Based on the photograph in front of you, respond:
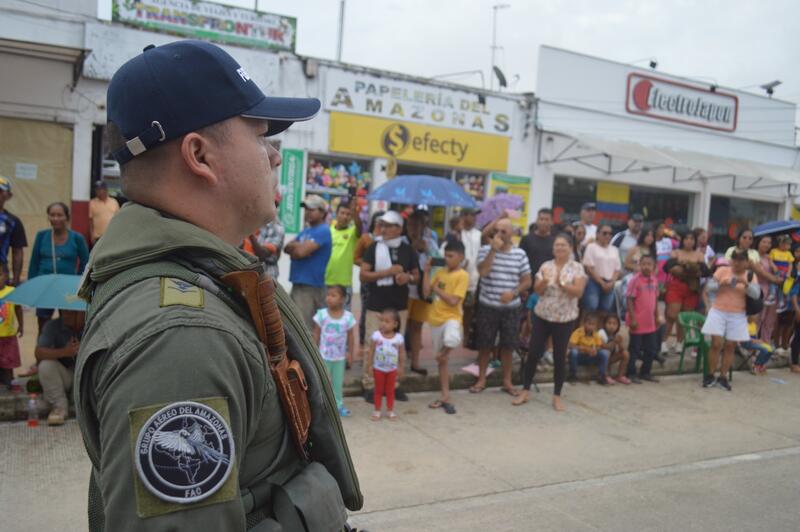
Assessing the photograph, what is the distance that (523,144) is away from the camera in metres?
13.8

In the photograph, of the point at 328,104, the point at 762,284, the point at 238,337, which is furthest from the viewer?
the point at 328,104

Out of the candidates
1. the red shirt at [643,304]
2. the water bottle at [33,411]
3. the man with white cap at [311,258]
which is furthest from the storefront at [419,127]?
the water bottle at [33,411]

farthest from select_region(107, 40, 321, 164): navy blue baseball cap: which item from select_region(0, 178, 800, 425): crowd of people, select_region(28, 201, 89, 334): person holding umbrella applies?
select_region(28, 201, 89, 334): person holding umbrella

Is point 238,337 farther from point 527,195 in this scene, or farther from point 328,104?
point 527,195

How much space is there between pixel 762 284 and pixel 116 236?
10220mm

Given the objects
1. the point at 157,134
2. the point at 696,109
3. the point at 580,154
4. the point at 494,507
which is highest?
the point at 696,109

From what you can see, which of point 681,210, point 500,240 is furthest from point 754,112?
point 500,240

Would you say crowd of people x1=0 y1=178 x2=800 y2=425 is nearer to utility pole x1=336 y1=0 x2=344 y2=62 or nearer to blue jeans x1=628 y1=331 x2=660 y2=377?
blue jeans x1=628 y1=331 x2=660 y2=377

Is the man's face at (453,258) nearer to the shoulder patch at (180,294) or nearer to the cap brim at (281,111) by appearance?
the cap brim at (281,111)

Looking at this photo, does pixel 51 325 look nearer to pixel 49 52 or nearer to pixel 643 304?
pixel 49 52

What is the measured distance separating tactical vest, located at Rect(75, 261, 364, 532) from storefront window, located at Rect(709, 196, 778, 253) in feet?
56.9

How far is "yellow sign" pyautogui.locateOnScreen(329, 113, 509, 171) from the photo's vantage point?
11.7 metres

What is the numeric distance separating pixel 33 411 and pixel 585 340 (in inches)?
228

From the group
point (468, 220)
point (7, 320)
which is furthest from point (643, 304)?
point (7, 320)
